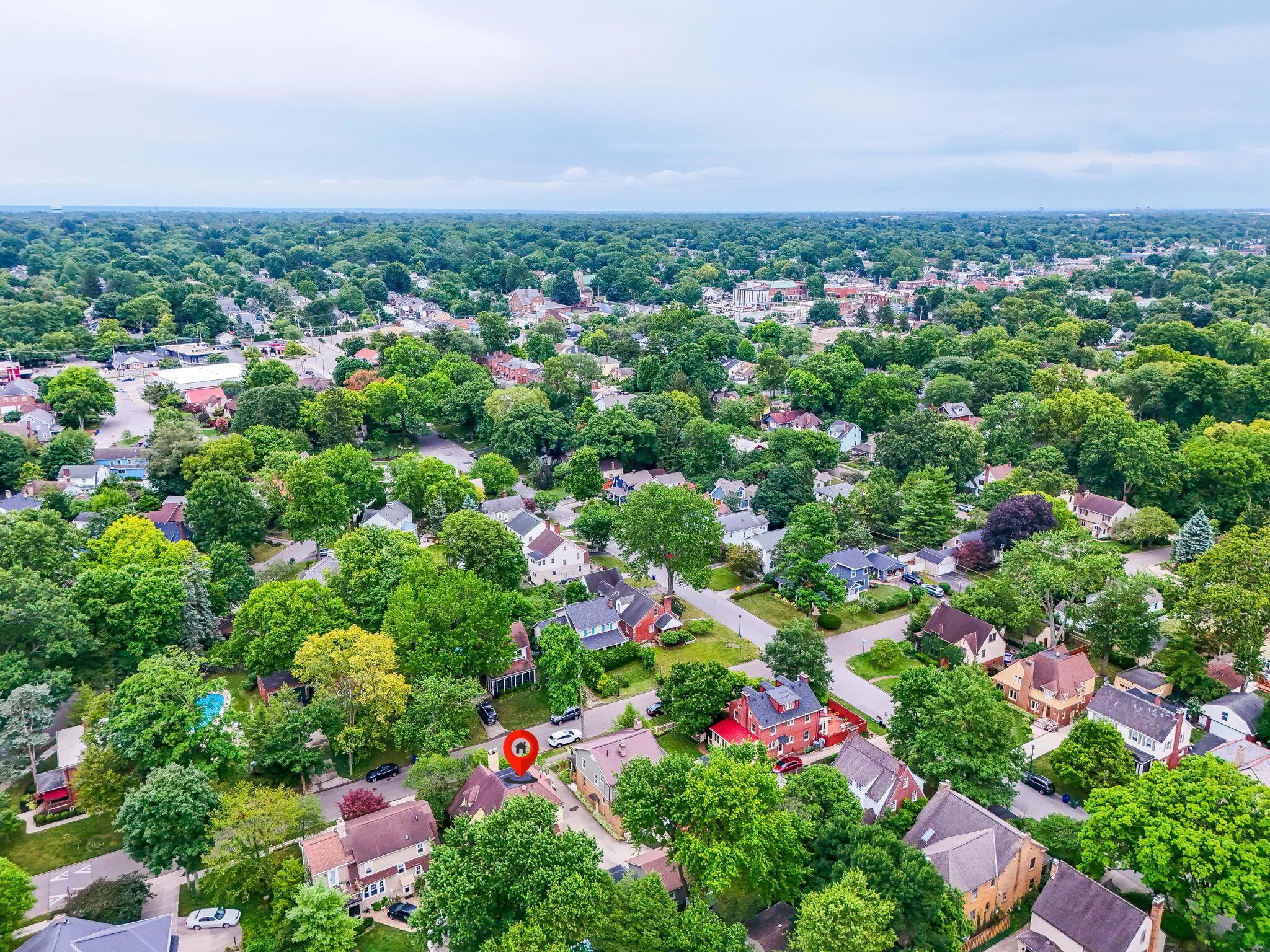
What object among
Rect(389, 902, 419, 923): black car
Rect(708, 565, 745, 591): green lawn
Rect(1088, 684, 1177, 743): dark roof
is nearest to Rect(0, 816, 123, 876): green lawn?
Rect(389, 902, 419, 923): black car

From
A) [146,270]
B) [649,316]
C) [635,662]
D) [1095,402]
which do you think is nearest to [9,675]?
[635,662]

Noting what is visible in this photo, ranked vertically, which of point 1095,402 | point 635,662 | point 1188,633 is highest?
point 1095,402

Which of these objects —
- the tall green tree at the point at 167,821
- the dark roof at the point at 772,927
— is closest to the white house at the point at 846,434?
the dark roof at the point at 772,927

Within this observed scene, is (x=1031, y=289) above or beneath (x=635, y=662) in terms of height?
above

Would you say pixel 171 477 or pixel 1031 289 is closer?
pixel 171 477

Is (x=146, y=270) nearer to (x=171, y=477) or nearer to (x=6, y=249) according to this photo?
(x=6, y=249)

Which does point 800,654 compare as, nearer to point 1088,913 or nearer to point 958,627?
point 958,627
